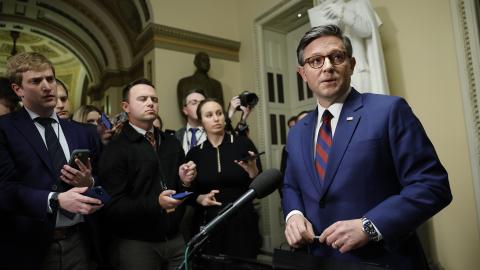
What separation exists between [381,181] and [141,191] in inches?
54.0

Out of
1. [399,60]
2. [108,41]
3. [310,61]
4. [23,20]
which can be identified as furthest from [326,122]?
[23,20]

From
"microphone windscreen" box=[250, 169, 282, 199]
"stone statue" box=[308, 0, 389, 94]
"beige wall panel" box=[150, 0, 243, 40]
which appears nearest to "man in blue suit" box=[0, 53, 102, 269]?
"microphone windscreen" box=[250, 169, 282, 199]

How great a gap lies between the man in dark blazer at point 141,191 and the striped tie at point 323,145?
0.84 m

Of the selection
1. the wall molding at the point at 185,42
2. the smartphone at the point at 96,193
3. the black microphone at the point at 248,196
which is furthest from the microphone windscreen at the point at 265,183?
the wall molding at the point at 185,42

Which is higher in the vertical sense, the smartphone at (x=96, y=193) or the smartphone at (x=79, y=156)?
the smartphone at (x=79, y=156)

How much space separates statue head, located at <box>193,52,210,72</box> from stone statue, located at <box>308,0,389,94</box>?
7.96 feet

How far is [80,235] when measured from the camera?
6.08 ft

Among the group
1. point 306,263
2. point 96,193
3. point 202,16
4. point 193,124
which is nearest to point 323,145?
point 306,263

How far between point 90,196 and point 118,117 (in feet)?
3.30

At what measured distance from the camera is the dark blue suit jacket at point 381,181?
3.78 feet

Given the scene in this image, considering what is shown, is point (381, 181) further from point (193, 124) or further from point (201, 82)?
point (201, 82)

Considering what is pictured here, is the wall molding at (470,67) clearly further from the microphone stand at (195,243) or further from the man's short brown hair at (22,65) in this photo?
the man's short brown hair at (22,65)

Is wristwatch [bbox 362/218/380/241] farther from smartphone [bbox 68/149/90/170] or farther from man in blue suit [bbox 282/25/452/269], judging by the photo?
smartphone [bbox 68/149/90/170]

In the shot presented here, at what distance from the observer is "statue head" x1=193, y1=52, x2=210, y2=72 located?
550 cm
